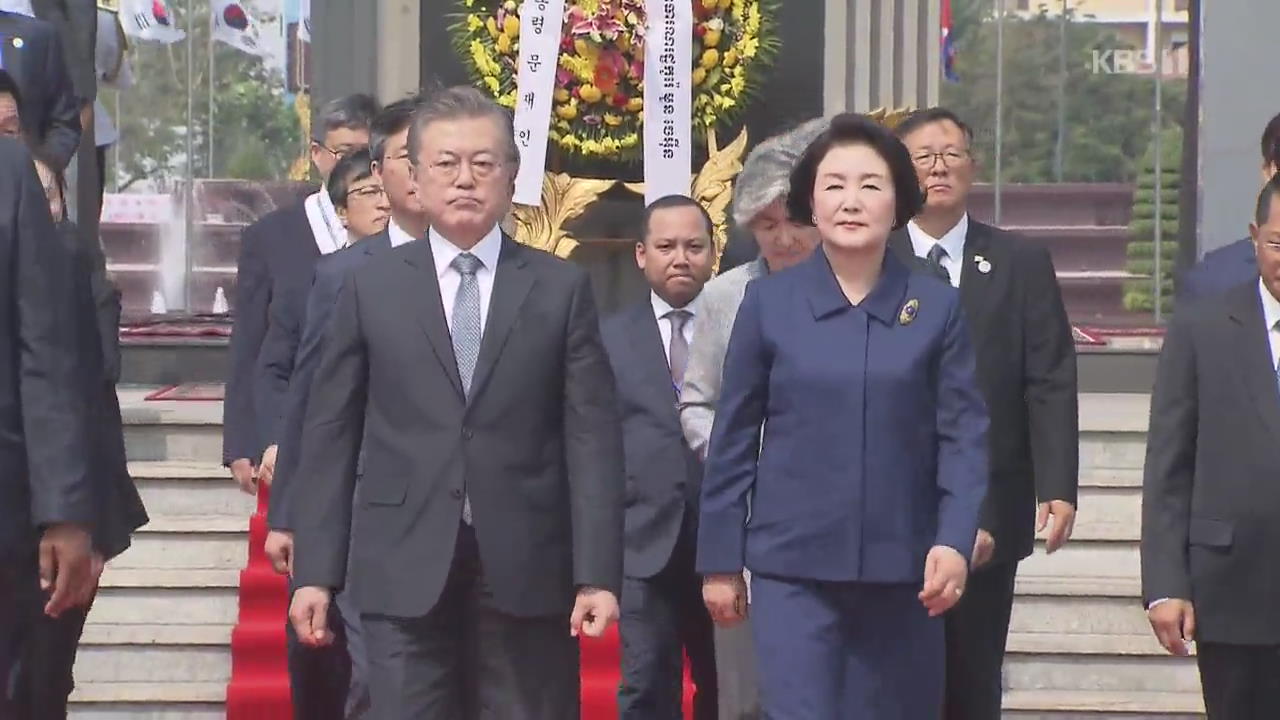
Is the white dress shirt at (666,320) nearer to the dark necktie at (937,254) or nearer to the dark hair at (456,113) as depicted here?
the dark necktie at (937,254)

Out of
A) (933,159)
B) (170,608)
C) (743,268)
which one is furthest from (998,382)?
(170,608)

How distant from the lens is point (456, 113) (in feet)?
17.7

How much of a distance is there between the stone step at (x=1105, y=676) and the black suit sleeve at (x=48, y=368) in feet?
14.0

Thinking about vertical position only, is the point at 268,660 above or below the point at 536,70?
below

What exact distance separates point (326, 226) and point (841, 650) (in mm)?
2654

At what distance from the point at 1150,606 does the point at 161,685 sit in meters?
3.93

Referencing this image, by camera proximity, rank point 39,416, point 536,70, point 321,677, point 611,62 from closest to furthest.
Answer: point 39,416
point 321,677
point 536,70
point 611,62

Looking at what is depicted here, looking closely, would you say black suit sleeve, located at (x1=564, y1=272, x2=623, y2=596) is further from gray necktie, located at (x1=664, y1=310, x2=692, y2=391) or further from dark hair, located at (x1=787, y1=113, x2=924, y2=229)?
gray necktie, located at (x1=664, y1=310, x2=692, y2=391)

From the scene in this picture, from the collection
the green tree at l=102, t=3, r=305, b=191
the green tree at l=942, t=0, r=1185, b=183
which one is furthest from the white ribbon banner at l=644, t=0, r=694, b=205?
the green tree at l=102, t=3, r=305, b=191

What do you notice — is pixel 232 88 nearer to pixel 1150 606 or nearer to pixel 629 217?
pixel 629 217

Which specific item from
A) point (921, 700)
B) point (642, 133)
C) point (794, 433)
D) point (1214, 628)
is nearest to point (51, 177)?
point (794, 433)

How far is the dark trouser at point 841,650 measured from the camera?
5379mm

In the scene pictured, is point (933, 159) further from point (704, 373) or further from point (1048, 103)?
point (1048, 103)

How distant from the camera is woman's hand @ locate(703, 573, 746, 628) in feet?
18.1
